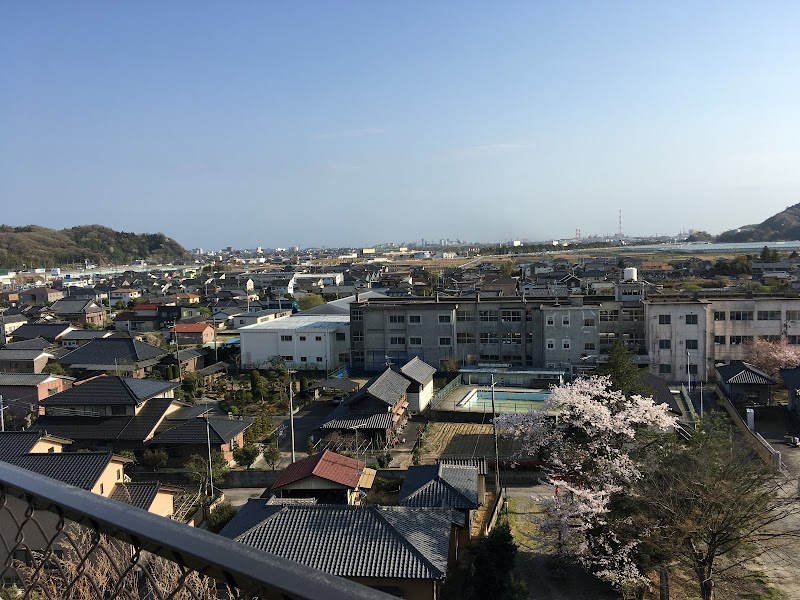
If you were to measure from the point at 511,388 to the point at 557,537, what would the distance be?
10020 mm

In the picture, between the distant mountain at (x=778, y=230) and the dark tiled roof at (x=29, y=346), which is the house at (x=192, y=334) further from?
the distant mountain at (x=778, y=230)

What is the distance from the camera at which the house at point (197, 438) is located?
12.8 meters

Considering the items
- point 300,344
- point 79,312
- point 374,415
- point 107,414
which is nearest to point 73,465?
point 107,414

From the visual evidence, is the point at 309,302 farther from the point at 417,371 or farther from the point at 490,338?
the point at 417,371

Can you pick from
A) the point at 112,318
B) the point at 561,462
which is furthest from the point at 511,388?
the point at 112,318

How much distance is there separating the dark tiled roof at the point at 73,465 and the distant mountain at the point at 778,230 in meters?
111

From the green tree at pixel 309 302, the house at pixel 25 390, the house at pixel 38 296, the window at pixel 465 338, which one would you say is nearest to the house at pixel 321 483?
the house at pixel 25 390

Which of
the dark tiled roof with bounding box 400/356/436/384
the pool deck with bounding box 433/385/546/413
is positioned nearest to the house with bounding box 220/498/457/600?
the pool deck with bounding box 433/385/546/413

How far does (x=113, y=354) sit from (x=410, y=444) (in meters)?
11.9

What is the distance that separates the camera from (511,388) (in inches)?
746

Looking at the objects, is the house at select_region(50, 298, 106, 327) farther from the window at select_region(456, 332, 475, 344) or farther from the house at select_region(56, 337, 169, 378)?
the window at select_region(456, 332, 475, 344)

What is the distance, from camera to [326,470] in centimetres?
1037

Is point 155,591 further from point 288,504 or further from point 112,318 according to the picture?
point 112,318

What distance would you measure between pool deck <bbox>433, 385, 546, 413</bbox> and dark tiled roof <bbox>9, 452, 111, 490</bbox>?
887 centimetres
